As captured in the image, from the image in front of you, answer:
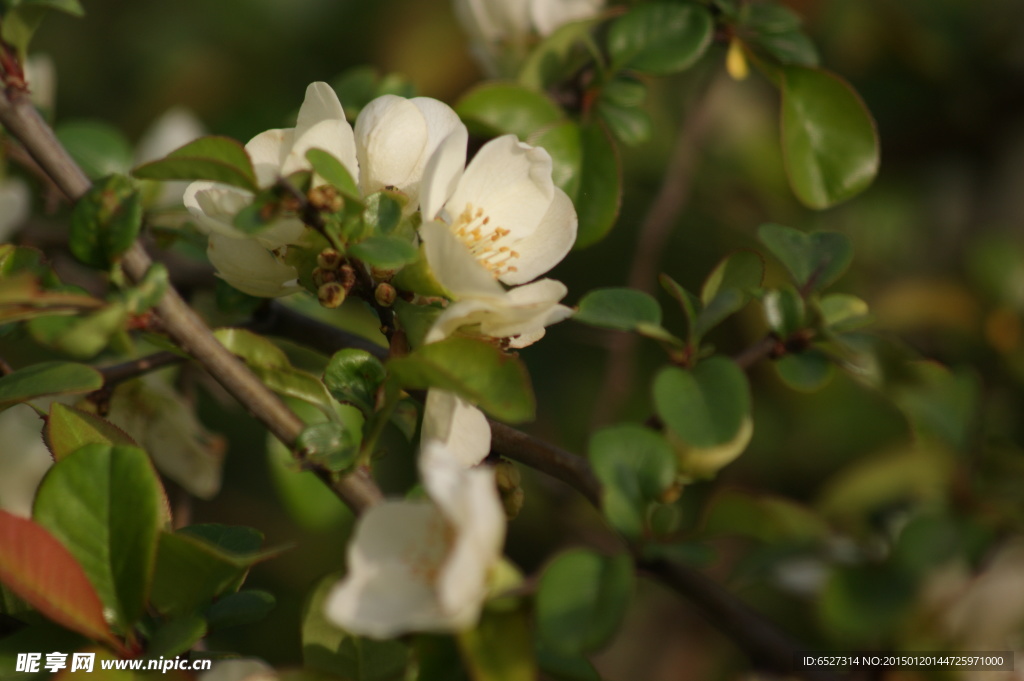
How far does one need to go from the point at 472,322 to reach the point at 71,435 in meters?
0.27

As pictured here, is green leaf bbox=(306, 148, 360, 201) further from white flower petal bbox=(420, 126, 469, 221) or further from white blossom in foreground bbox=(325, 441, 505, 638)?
white blossom in foreground bbox=(325, 441, 505, 638)

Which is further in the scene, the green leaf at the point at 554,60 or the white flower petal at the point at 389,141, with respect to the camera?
the green leaf at the point at 554,60

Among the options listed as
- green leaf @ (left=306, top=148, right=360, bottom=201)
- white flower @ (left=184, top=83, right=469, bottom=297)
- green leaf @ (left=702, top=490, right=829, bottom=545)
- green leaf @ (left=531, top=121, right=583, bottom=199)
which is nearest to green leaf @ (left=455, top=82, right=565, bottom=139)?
green leaf @ (left=531, top=121, right=583, bottom=199)

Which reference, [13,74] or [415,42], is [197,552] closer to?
[13,74]

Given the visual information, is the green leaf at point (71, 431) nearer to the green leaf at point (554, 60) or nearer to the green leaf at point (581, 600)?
the green leaf at point (581, 600)

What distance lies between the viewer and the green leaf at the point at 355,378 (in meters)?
0.60

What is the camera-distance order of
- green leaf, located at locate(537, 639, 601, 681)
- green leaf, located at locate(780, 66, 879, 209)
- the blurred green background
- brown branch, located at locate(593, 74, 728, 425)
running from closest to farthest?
green leaf, located at locate(537, 639, 601, 681), green leaf, located at locate(780, 66, 879, 209), brown branch, located at locate(593, 74, 728, 425), the blurred green background

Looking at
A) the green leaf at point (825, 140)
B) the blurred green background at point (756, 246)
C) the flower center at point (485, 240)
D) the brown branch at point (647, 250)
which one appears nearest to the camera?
the flower center at point (485, 240)

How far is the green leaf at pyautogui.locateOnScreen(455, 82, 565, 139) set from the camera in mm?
831

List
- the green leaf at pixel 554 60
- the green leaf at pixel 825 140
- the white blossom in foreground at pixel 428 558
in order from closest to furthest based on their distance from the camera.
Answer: the white blossom in foreground at pixel 428 558 → the green leaf at pixel 825 140 → the green leaf at pixel 554 60

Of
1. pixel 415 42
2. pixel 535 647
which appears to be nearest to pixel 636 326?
pixel 535 647

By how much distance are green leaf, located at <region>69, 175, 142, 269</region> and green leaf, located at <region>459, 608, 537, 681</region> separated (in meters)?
0.29

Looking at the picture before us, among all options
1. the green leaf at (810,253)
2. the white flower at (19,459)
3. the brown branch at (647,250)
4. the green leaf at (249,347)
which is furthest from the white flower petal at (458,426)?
the brown branch at (647,250)

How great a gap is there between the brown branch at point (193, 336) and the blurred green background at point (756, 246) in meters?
0.74
